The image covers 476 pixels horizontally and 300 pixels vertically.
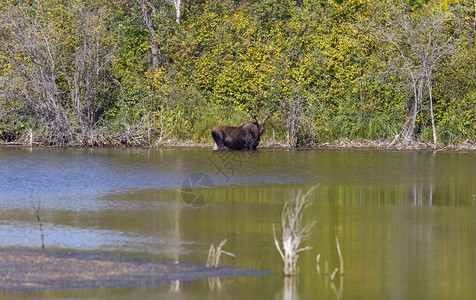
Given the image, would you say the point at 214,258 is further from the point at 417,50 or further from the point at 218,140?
the point at 417,50

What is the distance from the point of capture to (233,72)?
28.7 m

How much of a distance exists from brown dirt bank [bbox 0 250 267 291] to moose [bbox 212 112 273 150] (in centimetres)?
1425

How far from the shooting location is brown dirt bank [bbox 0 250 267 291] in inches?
309

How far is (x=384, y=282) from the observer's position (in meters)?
8.24

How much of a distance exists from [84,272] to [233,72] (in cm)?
2097

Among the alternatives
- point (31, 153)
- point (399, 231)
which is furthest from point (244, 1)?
point (399, 231)

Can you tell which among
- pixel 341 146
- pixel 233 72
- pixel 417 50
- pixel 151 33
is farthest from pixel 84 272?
pixel 151 33

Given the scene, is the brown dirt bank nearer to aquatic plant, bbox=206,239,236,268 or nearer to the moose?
aquatic plant, bbox=206,239,236,268


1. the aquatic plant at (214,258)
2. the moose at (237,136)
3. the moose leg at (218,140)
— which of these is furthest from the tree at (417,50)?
the aquatic plant at (214,258)

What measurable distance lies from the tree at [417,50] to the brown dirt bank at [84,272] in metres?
17.3

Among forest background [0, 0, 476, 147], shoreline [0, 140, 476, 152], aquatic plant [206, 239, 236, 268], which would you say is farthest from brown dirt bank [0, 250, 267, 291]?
forest background [0, 0, 476, 147]

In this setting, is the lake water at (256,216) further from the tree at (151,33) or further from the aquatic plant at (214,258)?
the tree at (151,33)

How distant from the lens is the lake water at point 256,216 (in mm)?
8141

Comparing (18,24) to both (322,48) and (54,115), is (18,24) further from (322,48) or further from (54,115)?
(322,48)
